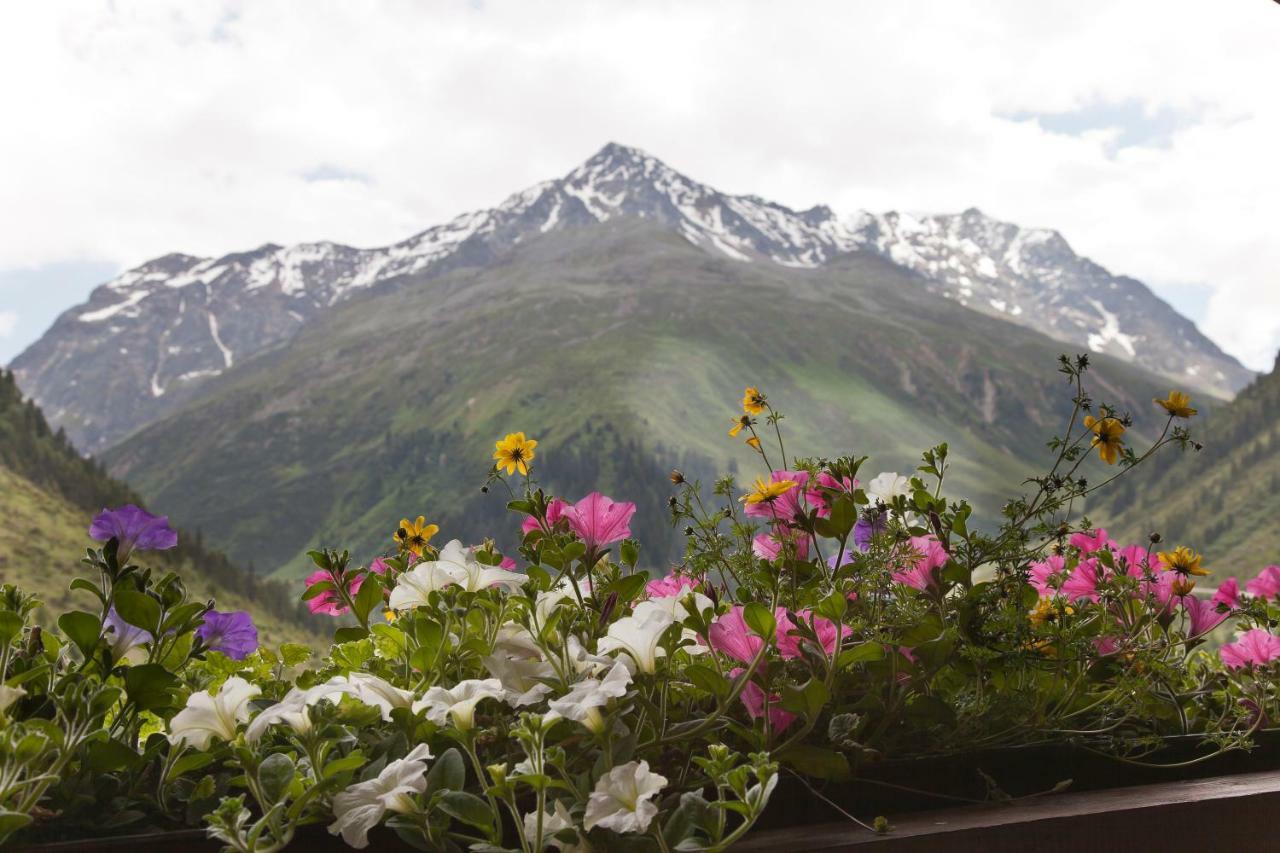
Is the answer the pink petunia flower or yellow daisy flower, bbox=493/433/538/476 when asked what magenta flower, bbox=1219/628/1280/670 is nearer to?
the pink petunia flower

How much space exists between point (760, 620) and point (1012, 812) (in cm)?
49

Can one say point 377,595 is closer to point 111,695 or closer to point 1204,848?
point 111,695

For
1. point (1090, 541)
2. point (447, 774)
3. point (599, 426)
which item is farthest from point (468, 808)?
point (599, 426)

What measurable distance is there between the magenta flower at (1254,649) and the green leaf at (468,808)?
60.7 inches

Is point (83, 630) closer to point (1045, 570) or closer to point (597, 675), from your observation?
point (597, 675)

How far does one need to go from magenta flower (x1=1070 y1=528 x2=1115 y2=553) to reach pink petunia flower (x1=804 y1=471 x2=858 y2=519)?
23.4 inches

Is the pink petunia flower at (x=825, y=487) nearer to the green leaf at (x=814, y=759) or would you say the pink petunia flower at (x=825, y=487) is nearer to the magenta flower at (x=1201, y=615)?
the green leaf at (x=814, y=759)

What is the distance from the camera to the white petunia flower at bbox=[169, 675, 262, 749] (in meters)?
1.03

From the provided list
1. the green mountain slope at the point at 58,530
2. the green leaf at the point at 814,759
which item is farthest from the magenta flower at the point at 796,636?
the green mountain slope at the point at 58,530

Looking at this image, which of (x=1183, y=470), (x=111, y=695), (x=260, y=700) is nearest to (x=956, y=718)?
(x=260, y=700)

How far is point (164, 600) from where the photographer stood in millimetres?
1061

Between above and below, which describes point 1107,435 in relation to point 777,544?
above

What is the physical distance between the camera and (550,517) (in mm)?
1431

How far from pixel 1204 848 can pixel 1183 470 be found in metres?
144
